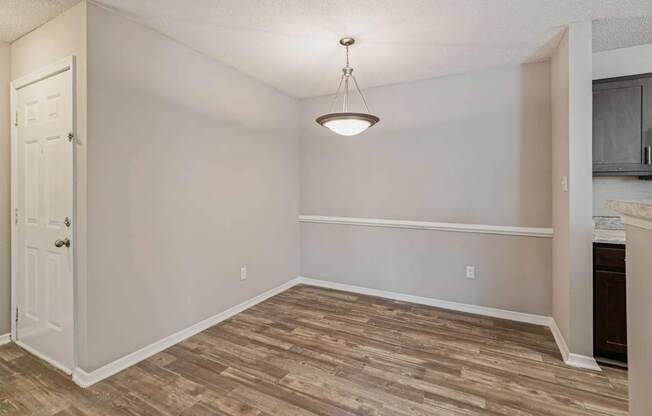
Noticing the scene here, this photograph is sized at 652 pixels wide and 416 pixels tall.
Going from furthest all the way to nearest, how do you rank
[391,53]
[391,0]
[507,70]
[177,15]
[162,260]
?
[507,70]
[391,53]
[162,260]
[177,15]
[391,0]

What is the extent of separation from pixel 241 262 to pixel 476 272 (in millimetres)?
2552

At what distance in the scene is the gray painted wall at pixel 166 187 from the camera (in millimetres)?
2104

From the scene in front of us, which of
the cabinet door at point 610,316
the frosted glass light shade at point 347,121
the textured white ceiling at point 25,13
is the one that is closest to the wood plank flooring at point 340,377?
the cabinet door at point 610,316

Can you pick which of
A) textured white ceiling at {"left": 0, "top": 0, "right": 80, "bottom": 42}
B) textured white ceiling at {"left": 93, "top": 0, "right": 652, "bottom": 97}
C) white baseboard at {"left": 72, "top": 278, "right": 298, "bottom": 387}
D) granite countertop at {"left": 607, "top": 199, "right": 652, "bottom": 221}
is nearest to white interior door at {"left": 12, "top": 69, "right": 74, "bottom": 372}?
white baseboard at {"left": 72, "top": 278, "right": 298, "bottom": 387}

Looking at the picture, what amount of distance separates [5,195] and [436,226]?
4.04 metres

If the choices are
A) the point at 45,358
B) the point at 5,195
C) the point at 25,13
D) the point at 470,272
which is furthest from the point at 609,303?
the point at 5,195

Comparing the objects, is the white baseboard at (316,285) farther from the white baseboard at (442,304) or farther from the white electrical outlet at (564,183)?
the white electrical outlet at (564,183)

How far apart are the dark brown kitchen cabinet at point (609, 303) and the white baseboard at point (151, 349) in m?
3.11

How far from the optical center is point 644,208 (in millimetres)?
900

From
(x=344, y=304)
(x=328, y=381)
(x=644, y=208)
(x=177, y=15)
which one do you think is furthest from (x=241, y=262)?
(x=644, y=208)

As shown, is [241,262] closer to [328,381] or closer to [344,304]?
[344,304]

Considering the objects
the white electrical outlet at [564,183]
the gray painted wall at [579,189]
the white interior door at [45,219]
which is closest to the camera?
the white interior door at [45,219]

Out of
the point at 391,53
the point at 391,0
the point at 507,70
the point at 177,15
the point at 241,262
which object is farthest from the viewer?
the point at 241,262

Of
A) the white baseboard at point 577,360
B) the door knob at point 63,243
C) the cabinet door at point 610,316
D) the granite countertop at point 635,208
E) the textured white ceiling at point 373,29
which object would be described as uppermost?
the textured white ceiling at point 373,29
